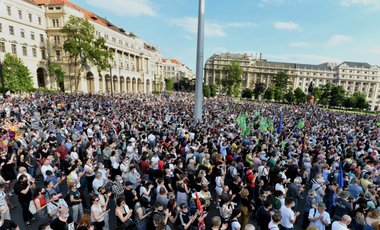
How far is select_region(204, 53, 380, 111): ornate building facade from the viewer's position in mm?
91438

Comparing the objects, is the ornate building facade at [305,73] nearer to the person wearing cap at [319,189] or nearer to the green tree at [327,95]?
the green tree at [327,95]

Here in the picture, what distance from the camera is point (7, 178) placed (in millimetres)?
6270

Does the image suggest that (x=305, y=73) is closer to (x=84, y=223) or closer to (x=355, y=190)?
(x=355, y=190)

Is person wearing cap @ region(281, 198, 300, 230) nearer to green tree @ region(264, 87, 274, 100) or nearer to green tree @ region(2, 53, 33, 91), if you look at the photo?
green tree @ region(2, 53, 33, 91)

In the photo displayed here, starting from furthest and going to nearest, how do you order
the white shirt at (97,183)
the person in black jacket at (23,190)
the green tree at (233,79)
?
the green tree at (233,79)
the white shirt at (97,183)
the person in black jacket at (23,190)

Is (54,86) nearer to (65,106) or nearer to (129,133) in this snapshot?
(65,106)

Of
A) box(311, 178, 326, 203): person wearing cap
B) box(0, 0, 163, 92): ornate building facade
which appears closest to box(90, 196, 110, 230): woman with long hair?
box(311, 178, 326, 203): person wearing cap

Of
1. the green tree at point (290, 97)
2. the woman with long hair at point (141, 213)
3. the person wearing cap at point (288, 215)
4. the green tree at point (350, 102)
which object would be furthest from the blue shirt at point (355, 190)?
the green tree at point (350, 102)

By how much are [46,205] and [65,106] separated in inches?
769

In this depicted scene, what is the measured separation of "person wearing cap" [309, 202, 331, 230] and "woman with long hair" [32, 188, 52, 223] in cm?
601

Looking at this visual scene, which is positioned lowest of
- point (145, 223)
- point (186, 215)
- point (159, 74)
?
point (145, 223)

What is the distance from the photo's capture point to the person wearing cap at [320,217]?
4281 mm

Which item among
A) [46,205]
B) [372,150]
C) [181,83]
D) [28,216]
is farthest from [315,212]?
[181,83]

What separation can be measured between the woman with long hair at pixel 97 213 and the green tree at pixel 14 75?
31.6m
